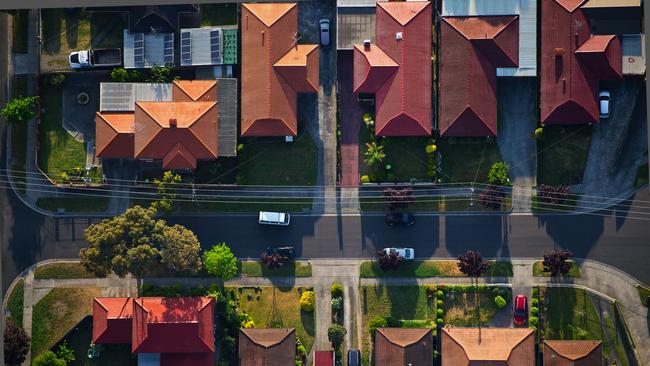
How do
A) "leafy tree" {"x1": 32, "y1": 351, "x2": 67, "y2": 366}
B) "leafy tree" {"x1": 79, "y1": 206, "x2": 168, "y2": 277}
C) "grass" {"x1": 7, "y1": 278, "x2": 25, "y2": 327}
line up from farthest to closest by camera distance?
"grass" {"x1": 7, "y1": 278, "x2": 25, "y2": 327}, "leafy tree" {"x1": 32, "y1": 351, "x2": 67, "y2": 366}, "leafy tree" {"x1": 79, "y1": 206, "x2": 168, "y2": 277}

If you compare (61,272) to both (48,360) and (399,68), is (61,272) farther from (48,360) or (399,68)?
(399,68)

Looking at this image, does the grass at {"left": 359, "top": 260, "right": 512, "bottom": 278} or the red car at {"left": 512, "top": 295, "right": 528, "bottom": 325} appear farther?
the grass at {"left": 359, "top": 260, "right": 512, "bottom": 278}

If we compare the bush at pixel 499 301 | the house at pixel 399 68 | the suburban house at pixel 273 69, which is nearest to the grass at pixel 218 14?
the suburban house at pixel 273 69

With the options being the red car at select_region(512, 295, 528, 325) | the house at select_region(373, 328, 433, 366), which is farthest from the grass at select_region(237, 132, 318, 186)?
the red car at select_region(512, 295, 528, 325)

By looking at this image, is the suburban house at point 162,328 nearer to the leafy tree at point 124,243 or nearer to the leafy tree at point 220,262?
the leafy tree at point 220,262

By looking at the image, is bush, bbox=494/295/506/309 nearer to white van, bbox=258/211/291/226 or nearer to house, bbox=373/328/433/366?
house, bbox=373/328/433/366

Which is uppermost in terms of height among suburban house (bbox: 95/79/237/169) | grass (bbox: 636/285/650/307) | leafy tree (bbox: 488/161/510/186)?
suburban house (bbox: 95/79/237/169)

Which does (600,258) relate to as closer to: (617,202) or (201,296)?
(617,202)

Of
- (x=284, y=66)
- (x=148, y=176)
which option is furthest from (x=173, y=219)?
(x=284, y=66)
